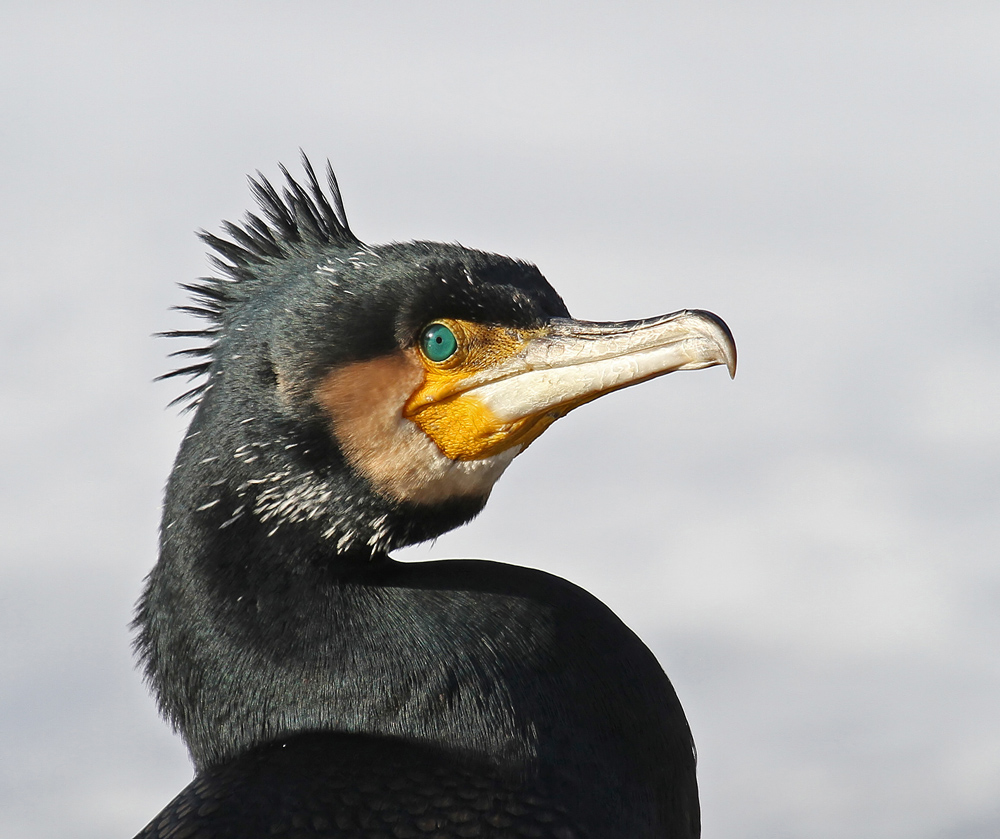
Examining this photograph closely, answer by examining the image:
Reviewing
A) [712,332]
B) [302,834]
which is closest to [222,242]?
[712,332]

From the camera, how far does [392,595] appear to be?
4016 millimetres

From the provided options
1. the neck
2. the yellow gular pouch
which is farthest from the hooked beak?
the neck

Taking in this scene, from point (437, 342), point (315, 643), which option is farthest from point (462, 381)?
point (315, 643)

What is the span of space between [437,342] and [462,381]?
14 cm

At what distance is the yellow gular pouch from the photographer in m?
4.06

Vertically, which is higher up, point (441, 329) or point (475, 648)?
point (441, 329)

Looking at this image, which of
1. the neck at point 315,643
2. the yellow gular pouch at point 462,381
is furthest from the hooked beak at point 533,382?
the neck at point 315,643

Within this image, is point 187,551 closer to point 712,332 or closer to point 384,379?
point 384,379

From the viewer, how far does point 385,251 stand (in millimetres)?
4105

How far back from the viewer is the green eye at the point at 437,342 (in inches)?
160

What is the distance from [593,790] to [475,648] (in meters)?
0.52

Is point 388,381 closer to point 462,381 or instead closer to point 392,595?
point 462,381

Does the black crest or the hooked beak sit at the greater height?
the black crest

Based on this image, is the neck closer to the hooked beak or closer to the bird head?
the bird head
